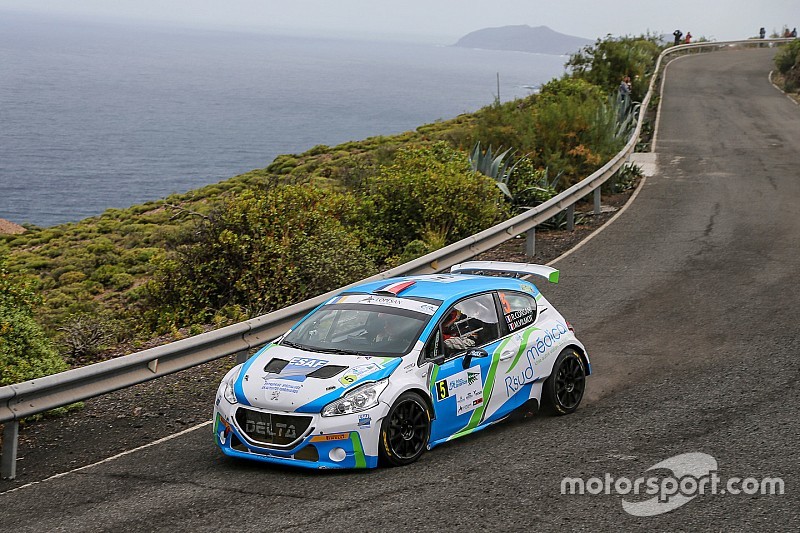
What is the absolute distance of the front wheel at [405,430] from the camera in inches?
316

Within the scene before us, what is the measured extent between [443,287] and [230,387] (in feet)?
7.86

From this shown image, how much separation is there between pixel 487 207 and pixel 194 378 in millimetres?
8348

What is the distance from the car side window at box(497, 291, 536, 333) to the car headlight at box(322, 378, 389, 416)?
2.03 m

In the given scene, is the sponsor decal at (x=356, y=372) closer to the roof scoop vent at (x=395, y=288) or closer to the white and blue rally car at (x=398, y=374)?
the white and blue rally car at (x=398, y=374)

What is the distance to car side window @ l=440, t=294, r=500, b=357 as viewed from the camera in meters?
8.95

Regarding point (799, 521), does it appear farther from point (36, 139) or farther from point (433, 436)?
point (36, 139)

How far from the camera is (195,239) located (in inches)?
621

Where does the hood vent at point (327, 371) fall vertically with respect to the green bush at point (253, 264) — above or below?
above

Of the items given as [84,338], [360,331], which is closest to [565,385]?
[360,331]

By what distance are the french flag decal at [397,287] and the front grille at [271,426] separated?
2.03m

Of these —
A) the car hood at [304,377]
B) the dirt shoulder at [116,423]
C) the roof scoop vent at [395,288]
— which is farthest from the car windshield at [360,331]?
the dirt shoulder at [116,423]

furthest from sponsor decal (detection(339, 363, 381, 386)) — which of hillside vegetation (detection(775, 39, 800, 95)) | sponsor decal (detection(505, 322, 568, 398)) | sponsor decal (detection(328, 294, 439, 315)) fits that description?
hillside vegetation (detection(775, 39, 800, 95))

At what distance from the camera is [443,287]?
969 cm

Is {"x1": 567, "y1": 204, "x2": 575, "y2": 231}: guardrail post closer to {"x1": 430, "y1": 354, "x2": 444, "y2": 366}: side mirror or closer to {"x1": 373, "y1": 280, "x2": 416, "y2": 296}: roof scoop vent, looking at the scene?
{"x1": 373, "y1": 280, "x2": 416, "y2": 296}: roof scoop vent
